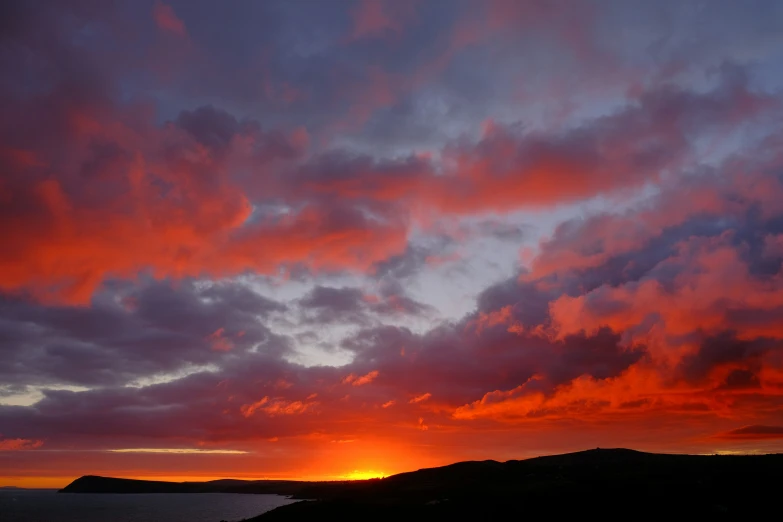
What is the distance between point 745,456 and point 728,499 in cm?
10124

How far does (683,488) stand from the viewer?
399ft

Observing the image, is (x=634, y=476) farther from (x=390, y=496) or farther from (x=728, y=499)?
(x=390, y=496)

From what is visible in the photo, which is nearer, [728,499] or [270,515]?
[728,499]

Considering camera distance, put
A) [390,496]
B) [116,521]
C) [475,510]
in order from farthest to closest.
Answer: [116,521] < [390,496] < [475,510]

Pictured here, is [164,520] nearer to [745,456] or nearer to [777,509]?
[777,509]

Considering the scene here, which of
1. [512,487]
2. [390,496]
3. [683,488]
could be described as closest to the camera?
[683,488]

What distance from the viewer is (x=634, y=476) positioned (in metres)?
153

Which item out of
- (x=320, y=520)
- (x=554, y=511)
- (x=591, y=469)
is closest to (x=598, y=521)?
(x=554, y=511)

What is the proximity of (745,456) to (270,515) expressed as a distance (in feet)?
520

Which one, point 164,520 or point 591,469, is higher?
point 591,469

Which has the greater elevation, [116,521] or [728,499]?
[728,499]

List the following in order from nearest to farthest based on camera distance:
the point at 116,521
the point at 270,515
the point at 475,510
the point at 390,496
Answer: the point at 475,510 < the point at 270,515 < the point at 390,496 < the point at 116,521

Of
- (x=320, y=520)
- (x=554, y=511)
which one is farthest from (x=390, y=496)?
(x=554, y=511)

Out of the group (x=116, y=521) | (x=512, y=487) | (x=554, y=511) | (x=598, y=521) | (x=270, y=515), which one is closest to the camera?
(x=598, y=521)
